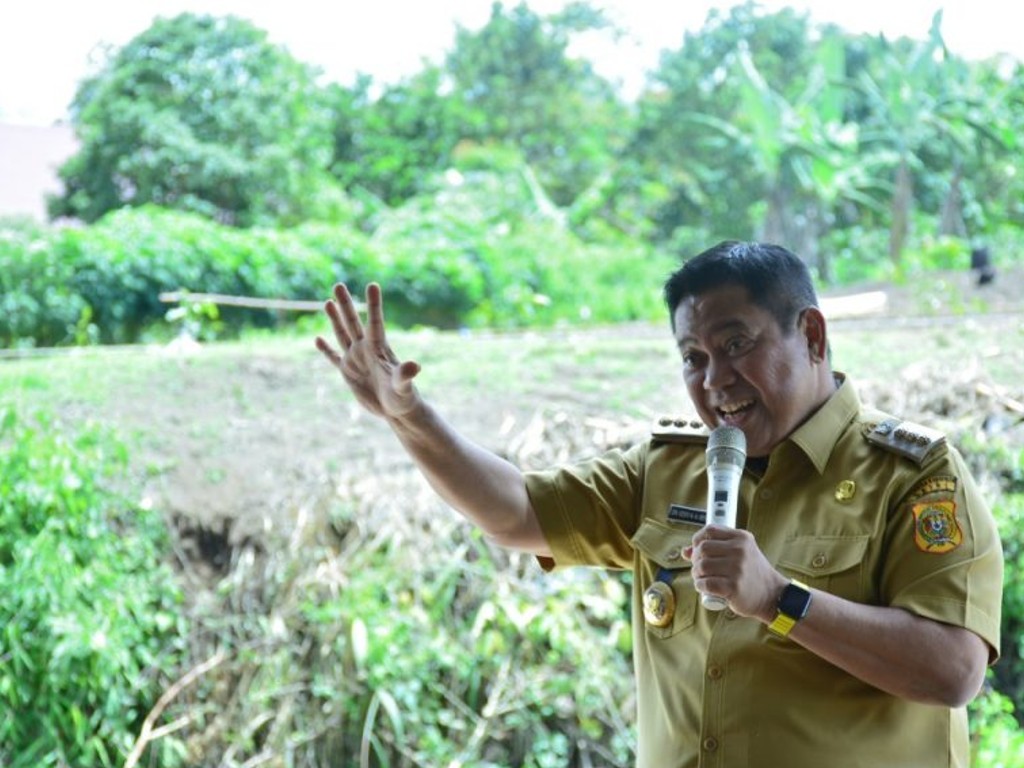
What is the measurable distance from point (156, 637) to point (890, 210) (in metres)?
5.26

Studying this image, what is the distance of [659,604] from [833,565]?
224mm

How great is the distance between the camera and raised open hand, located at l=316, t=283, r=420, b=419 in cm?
179

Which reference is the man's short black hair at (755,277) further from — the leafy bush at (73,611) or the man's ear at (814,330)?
the leafy bush at (73,611)

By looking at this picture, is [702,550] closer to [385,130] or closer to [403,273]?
[403,273]

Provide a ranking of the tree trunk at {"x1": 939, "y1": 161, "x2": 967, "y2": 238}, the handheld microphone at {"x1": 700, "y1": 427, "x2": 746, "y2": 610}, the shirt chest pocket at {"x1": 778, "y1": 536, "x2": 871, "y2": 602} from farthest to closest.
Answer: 1. the tree trunk at {"x1": 939, "y1": 161, "x2": 967, "y2": 238}
2. the shirt chest pocket at {"x1": 778, "y1": 536, "x2": 871, "y2": 602}
3. the handheld microphone at {"x1": 700, "y1": 427, "x2": 746, "y2": 610}

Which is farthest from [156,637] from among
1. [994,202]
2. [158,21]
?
[994,202]

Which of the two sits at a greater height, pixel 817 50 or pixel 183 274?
pixel 817 50

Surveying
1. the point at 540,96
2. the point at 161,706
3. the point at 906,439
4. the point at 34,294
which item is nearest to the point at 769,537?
the point at 906,439

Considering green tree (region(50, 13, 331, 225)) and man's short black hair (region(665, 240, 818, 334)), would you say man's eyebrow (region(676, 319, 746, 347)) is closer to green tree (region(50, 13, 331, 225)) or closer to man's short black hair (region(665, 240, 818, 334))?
man's short black hair (region(665, 240, 818, 334))

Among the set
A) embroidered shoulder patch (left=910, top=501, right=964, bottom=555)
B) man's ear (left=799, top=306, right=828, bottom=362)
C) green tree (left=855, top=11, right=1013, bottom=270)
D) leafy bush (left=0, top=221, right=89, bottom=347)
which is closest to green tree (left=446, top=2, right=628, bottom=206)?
green tree (left=855, top=11, right=1013, bottom=270)

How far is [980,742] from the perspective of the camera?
3.21 metres

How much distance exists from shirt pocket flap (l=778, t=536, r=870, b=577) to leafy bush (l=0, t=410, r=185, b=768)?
2.08m

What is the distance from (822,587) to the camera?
1.65 meters

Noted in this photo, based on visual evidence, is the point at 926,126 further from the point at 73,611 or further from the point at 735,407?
the point at 735,407
